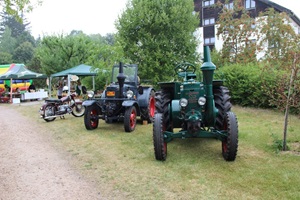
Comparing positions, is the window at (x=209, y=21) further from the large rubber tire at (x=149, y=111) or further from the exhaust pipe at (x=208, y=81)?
the exhaust pipe at (x=208, y=81)

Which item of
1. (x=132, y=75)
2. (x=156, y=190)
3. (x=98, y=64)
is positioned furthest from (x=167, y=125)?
(x=98, y=64)

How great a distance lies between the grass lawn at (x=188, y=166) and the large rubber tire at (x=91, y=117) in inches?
16.9

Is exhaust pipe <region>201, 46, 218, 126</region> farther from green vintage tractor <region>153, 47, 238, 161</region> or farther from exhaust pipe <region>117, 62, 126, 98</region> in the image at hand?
exhaust pipe <region>117, 62, 126, 98</region>

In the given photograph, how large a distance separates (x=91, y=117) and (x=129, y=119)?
1207mm

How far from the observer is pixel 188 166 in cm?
471

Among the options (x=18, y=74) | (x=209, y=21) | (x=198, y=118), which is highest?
(x=209, y=21)

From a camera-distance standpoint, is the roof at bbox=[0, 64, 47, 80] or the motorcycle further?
the roof at bbox=[0, 64, 47, 80]

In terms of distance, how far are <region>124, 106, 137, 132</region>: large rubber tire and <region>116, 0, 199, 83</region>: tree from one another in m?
5.14

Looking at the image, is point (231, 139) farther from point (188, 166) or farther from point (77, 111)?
point (77, 111)

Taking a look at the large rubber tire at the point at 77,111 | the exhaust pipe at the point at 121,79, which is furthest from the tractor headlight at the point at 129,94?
the large rubber tire at the point at 77,111

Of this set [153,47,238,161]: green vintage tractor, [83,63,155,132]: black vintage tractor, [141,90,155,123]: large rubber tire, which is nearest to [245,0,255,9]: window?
[141,90,155,123]: large rubber tire

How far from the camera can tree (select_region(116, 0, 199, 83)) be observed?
12767 millimetres

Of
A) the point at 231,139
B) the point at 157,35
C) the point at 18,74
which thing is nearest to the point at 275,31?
the point at 157,35

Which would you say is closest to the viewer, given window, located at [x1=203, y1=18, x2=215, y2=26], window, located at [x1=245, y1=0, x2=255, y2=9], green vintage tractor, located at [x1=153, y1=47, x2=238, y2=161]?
green vintage tractor, located at [x1=153, y1=47, x2=238, y2=161]
